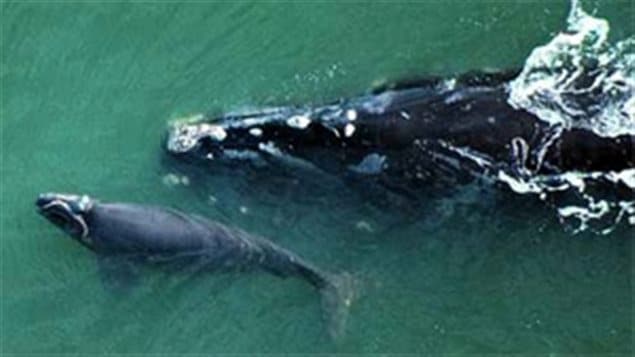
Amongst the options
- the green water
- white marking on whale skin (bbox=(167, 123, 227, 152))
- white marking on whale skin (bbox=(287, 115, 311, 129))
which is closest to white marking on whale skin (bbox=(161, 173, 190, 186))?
the green water

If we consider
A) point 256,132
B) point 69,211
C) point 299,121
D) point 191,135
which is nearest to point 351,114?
point 299,121

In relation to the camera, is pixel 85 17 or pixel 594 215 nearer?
pixel 594 215

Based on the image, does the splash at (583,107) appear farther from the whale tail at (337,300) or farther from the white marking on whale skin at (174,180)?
the white marking on whale skin at (174,180)

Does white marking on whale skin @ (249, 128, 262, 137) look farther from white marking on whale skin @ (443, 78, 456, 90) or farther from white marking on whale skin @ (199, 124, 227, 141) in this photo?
white marking on whale skin @ (443, 78, 456, 90)

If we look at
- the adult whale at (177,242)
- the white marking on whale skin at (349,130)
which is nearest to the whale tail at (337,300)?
the adult whale at (177,242)

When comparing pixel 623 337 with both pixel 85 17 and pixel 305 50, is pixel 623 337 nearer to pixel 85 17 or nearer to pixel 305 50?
pixel 305 50

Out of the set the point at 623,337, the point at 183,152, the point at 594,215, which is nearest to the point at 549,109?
the point at 594,215
